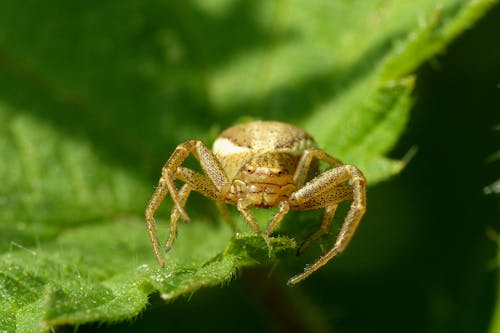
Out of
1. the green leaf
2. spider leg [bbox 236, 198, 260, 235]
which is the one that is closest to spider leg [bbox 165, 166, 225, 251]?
spider leg [bbox 236, 198, 260, 235]

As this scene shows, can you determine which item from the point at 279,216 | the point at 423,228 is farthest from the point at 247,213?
the point at 423,228

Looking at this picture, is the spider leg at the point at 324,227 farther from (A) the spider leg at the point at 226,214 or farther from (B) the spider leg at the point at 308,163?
(A) the spider leg at the point at 226,214

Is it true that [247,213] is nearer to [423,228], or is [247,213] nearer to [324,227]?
[324,227]

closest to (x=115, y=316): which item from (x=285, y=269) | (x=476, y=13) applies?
(x=285, y=269)

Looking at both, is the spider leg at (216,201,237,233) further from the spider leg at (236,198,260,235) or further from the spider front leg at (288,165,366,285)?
the spider front leg at (288,165,366,285)

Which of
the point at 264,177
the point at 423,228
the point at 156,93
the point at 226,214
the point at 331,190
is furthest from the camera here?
the point at 423,228

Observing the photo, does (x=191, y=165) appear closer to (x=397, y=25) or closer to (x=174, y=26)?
(x=174, y=26)
